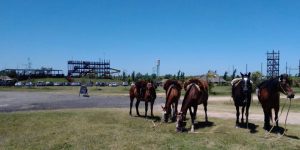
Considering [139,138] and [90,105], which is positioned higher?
[139,138]

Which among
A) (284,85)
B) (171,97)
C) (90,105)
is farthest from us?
(90,105)

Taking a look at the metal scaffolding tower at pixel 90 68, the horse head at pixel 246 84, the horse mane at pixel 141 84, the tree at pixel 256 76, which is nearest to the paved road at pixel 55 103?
the horse mane at pixel 141 84

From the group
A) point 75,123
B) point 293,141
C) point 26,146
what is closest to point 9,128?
point 75,123

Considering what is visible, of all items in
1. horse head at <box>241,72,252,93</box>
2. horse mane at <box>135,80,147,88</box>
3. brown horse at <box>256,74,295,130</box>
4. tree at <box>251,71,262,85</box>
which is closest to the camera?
brown horse at <box>256,74,295,130</box>

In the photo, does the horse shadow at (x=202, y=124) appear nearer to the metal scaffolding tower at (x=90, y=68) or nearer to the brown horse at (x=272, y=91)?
the brown horse at (x=272, y=91)

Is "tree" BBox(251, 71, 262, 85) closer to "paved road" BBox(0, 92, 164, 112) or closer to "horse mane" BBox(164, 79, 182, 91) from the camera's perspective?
"paved road" BBox(0, 92, 164, 112)

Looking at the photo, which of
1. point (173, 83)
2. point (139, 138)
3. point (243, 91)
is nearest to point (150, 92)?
point (173, 83)

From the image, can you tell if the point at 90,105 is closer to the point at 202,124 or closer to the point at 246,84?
the point at 202,124

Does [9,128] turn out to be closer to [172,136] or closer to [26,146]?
[26,146]

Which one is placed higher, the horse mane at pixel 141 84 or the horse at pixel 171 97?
the horse mane at pixel 141 84

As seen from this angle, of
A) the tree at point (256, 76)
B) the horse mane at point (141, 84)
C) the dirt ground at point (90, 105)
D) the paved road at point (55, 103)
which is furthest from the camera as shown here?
the tree at point (256, 76)

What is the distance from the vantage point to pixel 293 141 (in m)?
14.3

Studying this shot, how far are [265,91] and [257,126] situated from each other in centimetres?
236

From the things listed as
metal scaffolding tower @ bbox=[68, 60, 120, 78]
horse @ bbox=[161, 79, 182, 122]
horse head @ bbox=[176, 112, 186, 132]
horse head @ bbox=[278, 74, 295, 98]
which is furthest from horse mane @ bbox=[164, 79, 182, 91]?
metal scaffolding tower @ bbox=[68, 60, 120, 78]
